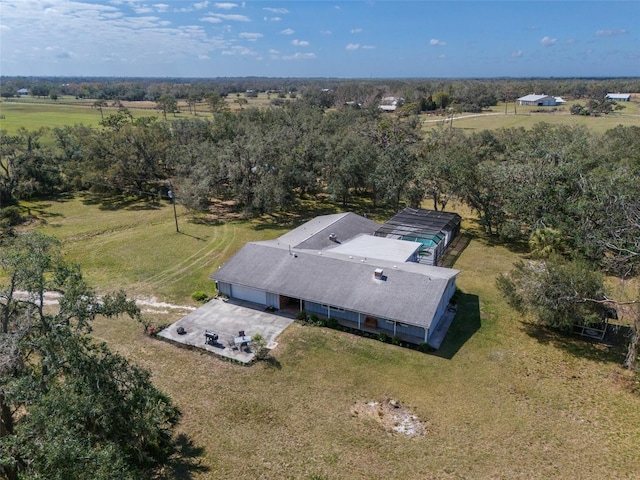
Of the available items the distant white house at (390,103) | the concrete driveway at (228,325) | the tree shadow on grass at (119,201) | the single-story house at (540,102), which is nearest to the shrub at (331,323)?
the concrete driveway at (228,325)

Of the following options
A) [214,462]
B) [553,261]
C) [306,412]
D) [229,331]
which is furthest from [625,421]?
[229,331]

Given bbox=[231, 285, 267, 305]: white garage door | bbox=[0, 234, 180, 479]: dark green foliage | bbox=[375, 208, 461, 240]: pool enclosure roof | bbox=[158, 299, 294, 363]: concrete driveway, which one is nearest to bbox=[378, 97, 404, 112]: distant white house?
bbox=[375, 208, 461, 240]: pool enclosure roof

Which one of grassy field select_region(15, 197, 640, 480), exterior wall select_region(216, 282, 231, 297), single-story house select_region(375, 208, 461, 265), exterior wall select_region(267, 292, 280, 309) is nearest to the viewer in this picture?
grassy field select_region(15, 197, 640, 480)

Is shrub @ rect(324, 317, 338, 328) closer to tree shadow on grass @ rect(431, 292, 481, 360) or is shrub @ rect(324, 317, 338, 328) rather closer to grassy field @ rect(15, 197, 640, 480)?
grassy field @ rect(15, 197, 640, 480)

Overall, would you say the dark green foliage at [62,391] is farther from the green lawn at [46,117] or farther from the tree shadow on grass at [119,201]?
the green lawn at [46,117]

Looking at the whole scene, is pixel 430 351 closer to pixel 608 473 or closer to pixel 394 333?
pixel 394 333

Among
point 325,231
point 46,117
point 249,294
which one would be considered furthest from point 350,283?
point 46,117
